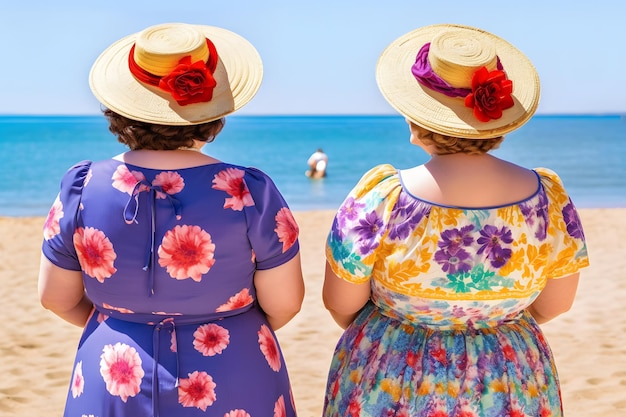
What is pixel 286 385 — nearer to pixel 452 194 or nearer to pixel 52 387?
pixel 452 194

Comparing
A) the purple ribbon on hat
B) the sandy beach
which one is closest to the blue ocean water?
the sandy beach

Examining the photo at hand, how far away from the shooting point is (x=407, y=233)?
217 centimetres

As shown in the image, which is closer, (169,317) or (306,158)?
(169,317)

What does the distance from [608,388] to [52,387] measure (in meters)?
3.02

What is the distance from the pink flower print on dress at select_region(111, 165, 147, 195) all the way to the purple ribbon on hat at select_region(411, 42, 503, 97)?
784 millimetres

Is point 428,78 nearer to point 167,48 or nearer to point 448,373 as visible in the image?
point 167,48

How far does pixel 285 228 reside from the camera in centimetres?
217

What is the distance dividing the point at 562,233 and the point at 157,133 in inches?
44.7

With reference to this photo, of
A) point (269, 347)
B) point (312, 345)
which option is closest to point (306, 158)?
point (312, 345)

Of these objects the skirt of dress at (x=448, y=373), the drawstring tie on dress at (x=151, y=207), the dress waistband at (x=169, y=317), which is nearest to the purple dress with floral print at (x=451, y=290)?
the skirt of dress at (x=448, y=373)

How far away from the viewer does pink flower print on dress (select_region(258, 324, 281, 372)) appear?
2.26 meters

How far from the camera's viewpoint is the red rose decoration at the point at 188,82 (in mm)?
2082

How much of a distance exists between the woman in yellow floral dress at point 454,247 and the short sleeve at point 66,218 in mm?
694

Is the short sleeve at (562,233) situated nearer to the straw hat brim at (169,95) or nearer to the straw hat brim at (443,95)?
the straw hat brim at (443,95)
